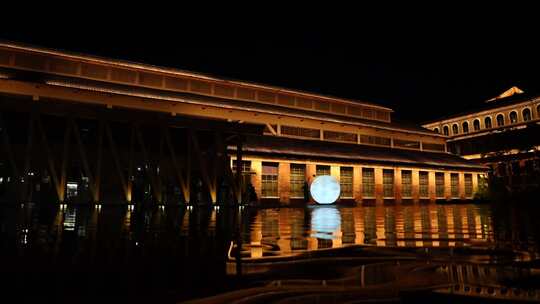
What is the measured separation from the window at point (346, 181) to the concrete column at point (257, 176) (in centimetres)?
847

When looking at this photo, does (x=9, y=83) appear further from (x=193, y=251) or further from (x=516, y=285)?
(x=516, y=285)

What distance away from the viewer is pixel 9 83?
2516cm

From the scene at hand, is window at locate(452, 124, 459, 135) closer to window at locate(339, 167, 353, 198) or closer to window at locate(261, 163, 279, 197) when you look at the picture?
window at locate(339, 167, 353, 198)

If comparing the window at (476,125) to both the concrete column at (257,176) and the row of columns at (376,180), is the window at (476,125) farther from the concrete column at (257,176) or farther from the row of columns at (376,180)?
the concrete column at (257,176)

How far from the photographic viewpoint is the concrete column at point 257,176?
29234 mm

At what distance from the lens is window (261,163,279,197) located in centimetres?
3022

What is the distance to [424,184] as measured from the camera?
129 ft

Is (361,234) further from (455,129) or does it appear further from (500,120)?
(455,129)

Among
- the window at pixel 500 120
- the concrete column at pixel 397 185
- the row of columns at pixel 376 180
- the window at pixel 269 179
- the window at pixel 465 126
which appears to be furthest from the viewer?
the window at pixel 465 126

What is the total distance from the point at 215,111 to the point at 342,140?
14.3 m

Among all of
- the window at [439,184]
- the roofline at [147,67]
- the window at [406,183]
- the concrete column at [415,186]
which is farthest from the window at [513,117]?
the roofline at [147,67]

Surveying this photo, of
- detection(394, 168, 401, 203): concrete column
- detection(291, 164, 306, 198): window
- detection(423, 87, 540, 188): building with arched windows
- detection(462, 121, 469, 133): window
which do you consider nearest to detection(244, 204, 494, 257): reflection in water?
detection(291, 164, 306, 198): window

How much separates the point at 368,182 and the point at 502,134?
2369cm

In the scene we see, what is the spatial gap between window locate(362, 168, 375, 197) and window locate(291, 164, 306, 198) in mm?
6943
